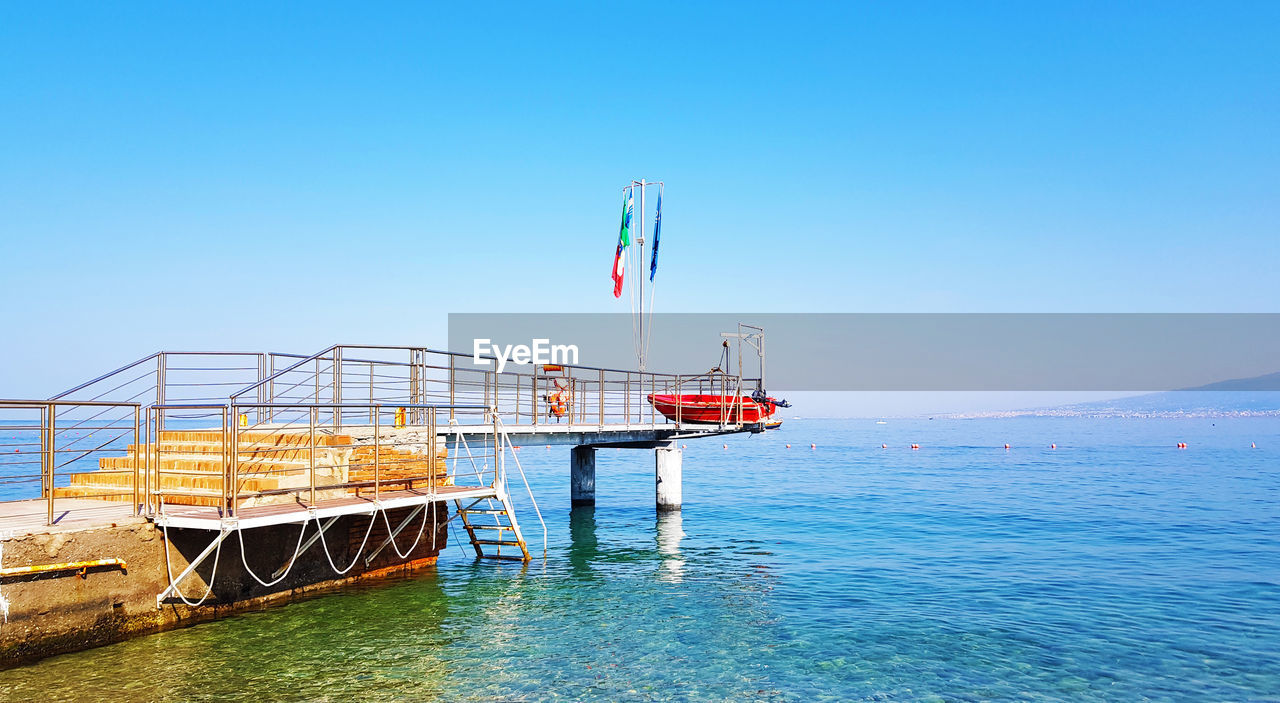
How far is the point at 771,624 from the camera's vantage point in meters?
15.1

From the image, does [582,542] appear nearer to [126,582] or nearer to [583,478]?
[583,478]

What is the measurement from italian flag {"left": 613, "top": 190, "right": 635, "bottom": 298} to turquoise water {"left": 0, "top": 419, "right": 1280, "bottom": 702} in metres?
9.38

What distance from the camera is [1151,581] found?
780 inches

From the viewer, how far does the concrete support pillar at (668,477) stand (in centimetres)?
2994

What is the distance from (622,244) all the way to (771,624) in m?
22.2

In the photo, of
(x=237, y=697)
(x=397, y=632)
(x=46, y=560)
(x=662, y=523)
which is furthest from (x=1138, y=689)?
(x=662, y=523)

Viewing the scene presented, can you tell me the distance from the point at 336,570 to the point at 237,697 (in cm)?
516

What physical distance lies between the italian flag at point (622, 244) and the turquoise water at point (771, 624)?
9381mm

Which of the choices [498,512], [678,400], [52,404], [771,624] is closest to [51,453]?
[52,404]

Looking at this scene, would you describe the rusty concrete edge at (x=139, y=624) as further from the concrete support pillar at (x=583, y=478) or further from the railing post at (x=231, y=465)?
the concrete support pillar at (x=583, y=478)

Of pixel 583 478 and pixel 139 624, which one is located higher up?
pixel 139 624

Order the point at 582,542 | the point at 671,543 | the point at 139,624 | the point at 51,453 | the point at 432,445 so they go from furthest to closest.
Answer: the point at 671,543
the point at 582,542
the point at 432,445
the point at 139,624
the point at 51,453

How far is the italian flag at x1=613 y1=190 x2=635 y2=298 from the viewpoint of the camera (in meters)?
35.0

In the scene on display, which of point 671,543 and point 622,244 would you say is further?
point 622,244
